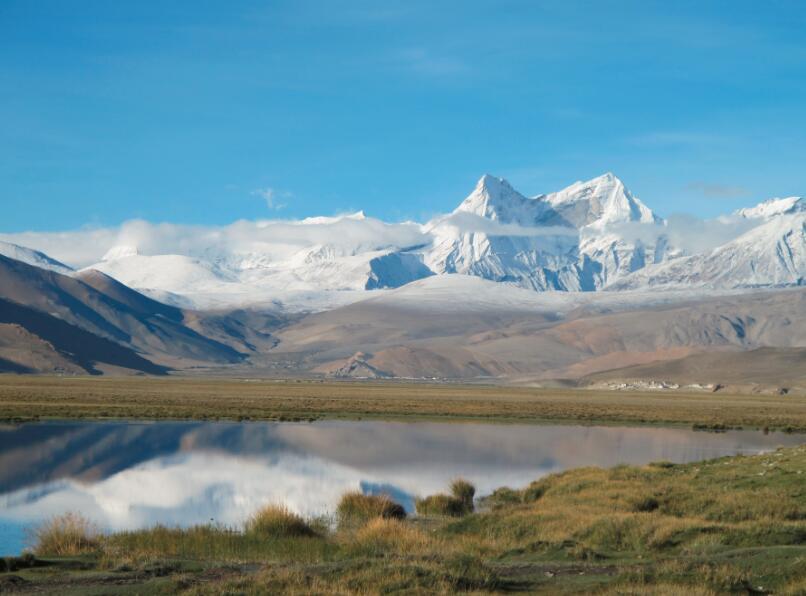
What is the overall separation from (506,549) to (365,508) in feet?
21.8

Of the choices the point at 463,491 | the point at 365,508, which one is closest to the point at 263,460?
the point at 463,491

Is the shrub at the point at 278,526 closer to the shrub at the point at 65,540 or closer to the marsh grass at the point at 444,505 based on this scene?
the shrub at the point at 65,540

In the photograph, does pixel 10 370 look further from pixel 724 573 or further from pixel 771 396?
pixel 724 573

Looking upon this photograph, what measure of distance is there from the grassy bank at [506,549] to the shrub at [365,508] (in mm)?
57

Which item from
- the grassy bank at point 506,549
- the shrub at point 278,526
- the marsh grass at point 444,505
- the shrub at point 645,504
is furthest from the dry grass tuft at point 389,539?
the shrub at point 645,504

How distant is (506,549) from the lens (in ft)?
72.9

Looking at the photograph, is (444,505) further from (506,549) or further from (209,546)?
(209,546)

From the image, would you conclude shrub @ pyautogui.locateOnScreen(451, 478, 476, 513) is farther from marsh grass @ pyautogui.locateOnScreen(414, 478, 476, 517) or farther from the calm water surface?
the calm water surface

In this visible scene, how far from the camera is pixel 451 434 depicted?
65938 mm

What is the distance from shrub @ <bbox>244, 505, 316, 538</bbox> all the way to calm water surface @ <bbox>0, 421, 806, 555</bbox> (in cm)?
400

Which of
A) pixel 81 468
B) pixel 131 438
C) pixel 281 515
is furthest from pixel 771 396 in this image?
pixel 281 515

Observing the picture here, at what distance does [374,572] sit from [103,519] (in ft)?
45.9

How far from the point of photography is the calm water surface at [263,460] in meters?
31.2

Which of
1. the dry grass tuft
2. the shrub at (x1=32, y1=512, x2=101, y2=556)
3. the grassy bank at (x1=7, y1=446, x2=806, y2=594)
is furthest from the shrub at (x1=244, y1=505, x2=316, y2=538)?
the shrub at (x1=32, y1=512, x2=101, y2=556)
